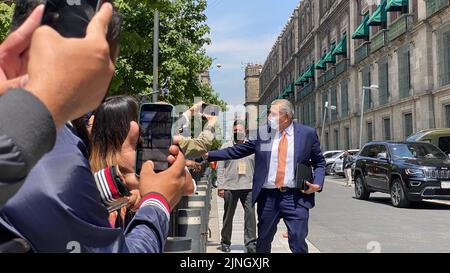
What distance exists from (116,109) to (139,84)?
57.2ft

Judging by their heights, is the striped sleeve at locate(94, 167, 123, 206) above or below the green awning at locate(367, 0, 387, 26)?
below

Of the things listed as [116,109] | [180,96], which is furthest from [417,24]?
[116,109]

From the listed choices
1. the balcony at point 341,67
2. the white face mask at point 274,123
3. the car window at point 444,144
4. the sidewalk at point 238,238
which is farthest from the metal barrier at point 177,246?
the balcony at point 341,67

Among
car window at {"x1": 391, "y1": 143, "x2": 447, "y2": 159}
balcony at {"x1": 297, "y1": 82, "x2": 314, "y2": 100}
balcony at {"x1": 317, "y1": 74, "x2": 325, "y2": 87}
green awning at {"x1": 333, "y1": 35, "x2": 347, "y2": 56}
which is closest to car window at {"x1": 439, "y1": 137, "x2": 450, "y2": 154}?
car window at {"x1": 391, "y1": 143, "x2": 447, "y2": 159}

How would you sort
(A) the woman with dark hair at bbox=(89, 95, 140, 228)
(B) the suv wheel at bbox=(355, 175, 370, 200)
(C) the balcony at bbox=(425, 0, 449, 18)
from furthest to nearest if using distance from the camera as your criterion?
(C) the balcony at bbox=(425, 0, 449, 18) → (B) the suv wheel at bbox=(355, 175, 370, 200) → (A) the woman with dark hair at bbox=(89, 95, 140, 228)

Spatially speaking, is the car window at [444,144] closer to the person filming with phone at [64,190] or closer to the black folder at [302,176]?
the black folder at [302,176]

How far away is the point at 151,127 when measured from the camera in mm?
1848

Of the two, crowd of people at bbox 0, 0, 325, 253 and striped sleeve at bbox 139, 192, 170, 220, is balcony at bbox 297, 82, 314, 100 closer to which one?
striped sleeve at bbox 139, 192, 170, 220

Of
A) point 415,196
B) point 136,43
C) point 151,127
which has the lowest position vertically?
point 415,196

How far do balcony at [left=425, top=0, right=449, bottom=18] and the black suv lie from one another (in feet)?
46.5

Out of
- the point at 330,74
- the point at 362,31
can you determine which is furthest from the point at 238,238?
the point at 330,74

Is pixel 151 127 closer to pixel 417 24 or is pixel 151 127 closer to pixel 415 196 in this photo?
pixel 415 196

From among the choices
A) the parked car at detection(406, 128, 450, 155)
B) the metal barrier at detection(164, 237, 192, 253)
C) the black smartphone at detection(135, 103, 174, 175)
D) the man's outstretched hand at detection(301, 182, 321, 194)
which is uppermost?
the parked car at detection(406, 128, 450, 155)

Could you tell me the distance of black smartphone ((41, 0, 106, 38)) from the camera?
943 mm
